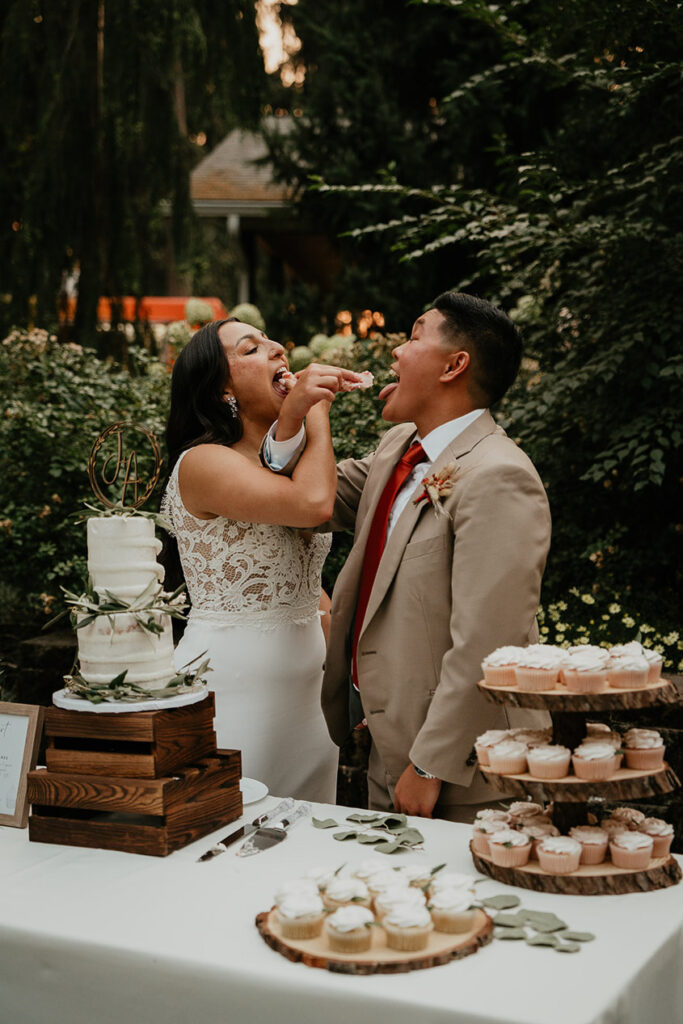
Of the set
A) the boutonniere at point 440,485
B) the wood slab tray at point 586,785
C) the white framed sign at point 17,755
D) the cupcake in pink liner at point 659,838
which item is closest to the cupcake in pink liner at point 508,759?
the wood slab tray at point 586,785

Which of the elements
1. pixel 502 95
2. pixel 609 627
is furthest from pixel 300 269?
pixel 609 627

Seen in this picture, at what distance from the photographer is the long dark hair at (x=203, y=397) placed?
308 centimetres

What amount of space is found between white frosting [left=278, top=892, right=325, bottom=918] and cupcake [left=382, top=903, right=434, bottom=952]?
114 mm

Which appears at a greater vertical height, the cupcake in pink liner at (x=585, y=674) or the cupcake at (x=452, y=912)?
the cupcake in pink liner at (x=585, y=674)

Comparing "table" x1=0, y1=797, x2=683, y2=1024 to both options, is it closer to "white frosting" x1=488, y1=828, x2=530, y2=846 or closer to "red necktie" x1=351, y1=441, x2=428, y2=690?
"white frosting" x1=488, y1=828, x2=530, y2=846

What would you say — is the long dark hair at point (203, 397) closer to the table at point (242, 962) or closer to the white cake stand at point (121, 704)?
the white cake stand at point (121, 704)

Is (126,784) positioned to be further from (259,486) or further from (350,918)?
(259,486)

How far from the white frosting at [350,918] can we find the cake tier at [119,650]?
2.62 feet

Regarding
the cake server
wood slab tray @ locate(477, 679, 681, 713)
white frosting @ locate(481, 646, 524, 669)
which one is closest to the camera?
wood slab tray @ locate(477, 679, 681, 713)

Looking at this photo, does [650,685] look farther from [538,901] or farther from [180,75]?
[180,75]

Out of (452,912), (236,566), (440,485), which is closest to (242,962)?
(452,912)

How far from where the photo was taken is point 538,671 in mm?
1822

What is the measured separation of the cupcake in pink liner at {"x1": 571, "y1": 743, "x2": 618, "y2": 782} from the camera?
1.80m

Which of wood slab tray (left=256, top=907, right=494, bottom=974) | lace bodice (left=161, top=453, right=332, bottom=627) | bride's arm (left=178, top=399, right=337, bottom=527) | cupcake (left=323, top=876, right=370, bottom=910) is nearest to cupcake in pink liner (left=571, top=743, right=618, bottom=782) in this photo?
wood slab tray (left=256, top=907, right=494, bottom=974)
